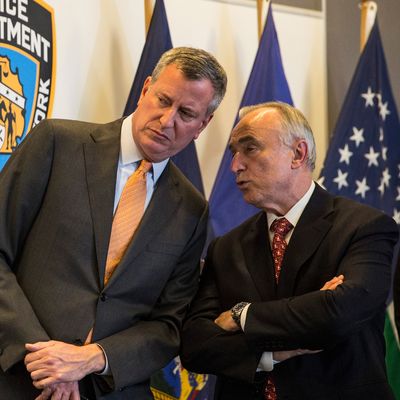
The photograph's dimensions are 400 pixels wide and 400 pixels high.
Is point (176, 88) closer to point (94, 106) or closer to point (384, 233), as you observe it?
point (384, 233)

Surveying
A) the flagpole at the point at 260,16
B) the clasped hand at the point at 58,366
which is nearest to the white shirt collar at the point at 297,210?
the clasped hand at the point at 58,366

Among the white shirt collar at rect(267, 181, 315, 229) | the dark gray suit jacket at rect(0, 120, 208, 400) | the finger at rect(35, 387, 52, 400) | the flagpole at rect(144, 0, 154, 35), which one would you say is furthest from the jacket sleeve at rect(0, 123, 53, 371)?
the flagpole at rect(144, 0, 154, 35)

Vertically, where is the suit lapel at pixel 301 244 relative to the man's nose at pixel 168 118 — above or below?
below

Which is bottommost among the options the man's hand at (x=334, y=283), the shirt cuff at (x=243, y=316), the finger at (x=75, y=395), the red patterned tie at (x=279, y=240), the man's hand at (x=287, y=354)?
the finger at (x=75, y=395)

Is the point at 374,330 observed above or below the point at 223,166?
below

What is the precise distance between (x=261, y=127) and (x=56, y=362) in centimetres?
104

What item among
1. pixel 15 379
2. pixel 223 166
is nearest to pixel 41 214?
pixel 15 379

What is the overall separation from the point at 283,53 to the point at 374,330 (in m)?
2.76

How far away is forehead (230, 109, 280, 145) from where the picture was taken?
239 cm

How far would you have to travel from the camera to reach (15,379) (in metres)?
2.09

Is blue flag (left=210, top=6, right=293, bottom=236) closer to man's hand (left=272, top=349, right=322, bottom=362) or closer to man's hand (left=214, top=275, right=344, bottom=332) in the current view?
man's hand (left=214, top=275, right=344, bottom=332)

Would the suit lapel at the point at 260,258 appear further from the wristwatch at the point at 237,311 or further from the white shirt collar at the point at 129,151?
the white shirt collar at the point at 129,151

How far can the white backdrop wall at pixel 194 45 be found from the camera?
147 inches

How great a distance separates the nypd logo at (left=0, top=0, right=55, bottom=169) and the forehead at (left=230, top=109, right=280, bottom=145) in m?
1.45
